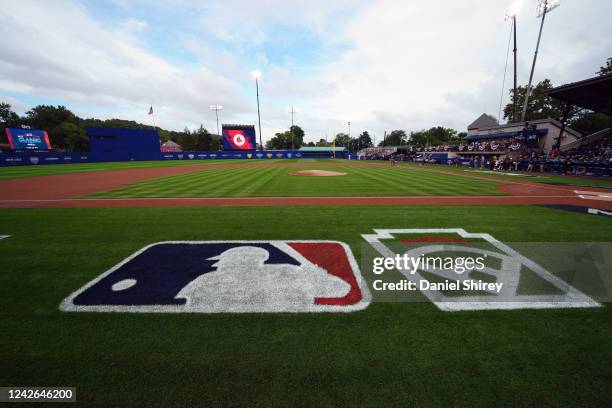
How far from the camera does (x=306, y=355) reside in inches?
95.1

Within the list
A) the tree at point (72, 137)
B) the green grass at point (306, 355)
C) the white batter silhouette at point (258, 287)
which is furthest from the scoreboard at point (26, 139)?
the white batter silhouette at point (258, 287)

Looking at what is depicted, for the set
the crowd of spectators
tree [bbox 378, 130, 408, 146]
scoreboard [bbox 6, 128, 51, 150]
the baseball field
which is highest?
tree [bbox 378, 130, 408, 146]

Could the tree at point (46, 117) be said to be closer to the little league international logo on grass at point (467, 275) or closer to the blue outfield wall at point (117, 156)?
the blue outfield wall at point (117, 156)

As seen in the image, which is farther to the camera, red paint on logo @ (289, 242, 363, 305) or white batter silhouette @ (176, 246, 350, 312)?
red paint on logo @ (289, 242, 363, 305)

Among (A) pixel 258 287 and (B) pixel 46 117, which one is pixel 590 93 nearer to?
(A) pixel 258 287

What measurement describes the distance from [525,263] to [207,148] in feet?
322

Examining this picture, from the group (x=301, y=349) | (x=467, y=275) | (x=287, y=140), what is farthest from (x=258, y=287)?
(x=287, y=140)

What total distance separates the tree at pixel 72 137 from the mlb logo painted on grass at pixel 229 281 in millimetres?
94419

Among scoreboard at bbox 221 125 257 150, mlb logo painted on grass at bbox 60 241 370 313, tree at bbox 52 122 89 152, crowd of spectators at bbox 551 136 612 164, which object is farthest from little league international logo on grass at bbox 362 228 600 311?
tree at bbox 52 122 89 152

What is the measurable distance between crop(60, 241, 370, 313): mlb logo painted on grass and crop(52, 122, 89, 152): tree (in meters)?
94.4

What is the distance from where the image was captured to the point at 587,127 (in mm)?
48031

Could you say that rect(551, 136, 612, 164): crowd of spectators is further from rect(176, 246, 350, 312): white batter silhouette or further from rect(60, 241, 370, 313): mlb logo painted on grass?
rect(176, 246, 350, 312): white batter silhouette

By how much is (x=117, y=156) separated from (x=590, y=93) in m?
70.8

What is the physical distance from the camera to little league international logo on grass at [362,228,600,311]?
129 inches
